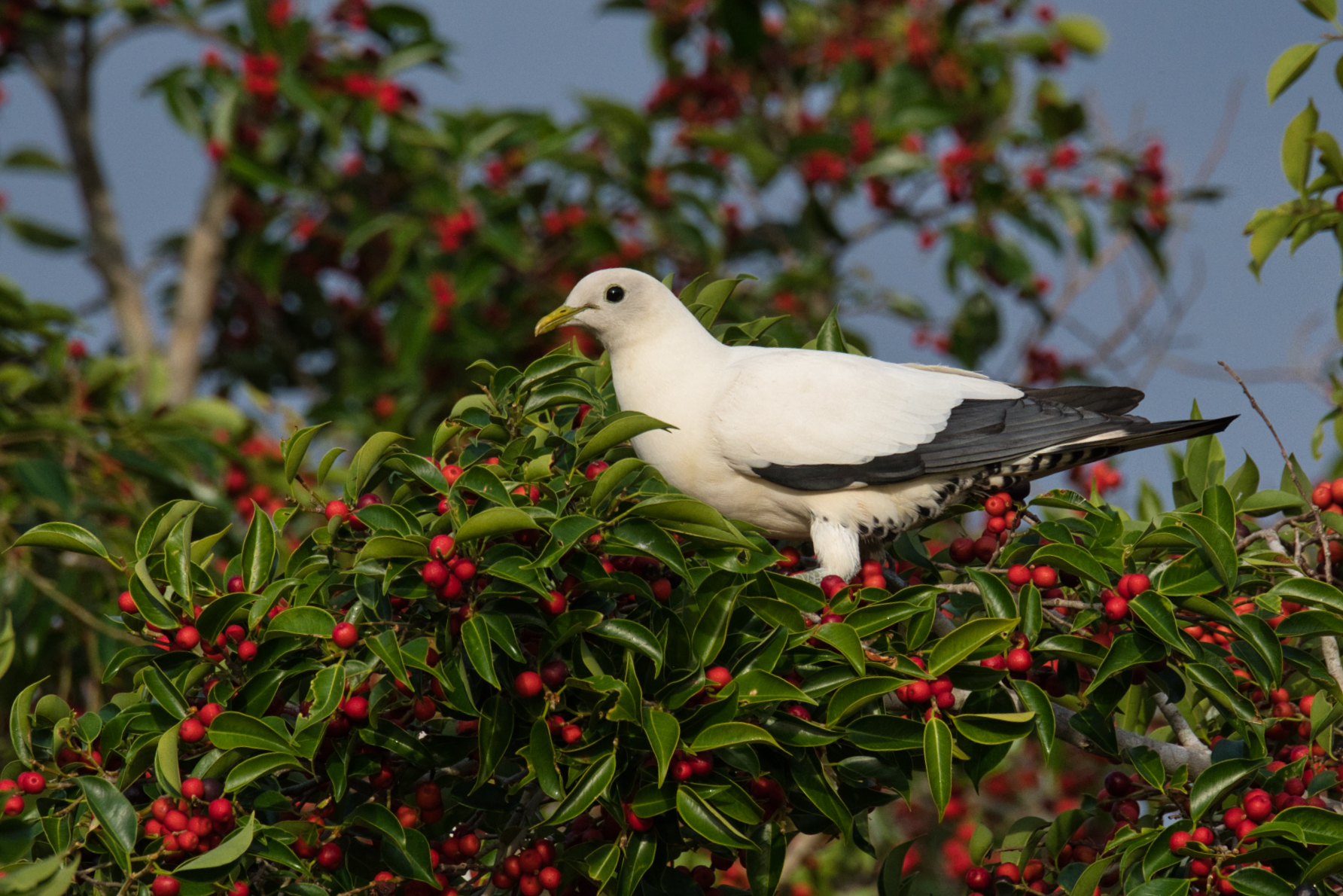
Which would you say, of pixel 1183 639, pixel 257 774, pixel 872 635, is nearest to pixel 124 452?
pixel 257 774

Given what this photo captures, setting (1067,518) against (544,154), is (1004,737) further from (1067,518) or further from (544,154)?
(544,154)

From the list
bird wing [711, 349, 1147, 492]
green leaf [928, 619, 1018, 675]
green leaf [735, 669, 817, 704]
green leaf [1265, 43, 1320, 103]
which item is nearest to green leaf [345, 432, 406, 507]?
green leaf [735, 669, 817, 704]

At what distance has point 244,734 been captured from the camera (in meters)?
2.34

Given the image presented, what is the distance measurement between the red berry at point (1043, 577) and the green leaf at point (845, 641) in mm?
551

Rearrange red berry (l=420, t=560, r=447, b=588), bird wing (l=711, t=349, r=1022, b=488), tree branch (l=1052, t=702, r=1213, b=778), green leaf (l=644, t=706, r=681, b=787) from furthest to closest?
1. bird wing (l=711, t=349, r=1022, b=488)
2. tree branch (l=1052, t=702, r=1213, b=778)
3. red berry (l=420, t=560, r=447, b=588)
4. green leaf (l=644, t=706, r=681, b=787)

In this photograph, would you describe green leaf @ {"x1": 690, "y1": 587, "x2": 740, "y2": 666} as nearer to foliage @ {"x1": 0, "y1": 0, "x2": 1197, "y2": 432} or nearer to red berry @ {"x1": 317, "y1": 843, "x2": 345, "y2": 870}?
red berry @ {"x1": 317, "y1": 843, "x2": 345, "y2": 870}

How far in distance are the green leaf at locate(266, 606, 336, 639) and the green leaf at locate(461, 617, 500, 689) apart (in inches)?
11.4

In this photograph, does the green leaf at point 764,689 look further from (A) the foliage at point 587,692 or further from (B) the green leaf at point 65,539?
(B) the green leaf at point 65,539

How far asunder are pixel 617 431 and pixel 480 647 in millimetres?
516

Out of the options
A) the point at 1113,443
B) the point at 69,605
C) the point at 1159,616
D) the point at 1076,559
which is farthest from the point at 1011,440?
the point at 69,605

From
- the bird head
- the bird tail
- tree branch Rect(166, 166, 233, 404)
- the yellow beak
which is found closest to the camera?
the bird tail

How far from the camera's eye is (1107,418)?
3.35 m

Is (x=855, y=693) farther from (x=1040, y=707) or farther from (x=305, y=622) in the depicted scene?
(x=305, y=622)

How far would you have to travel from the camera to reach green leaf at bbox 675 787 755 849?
2.29 metres
